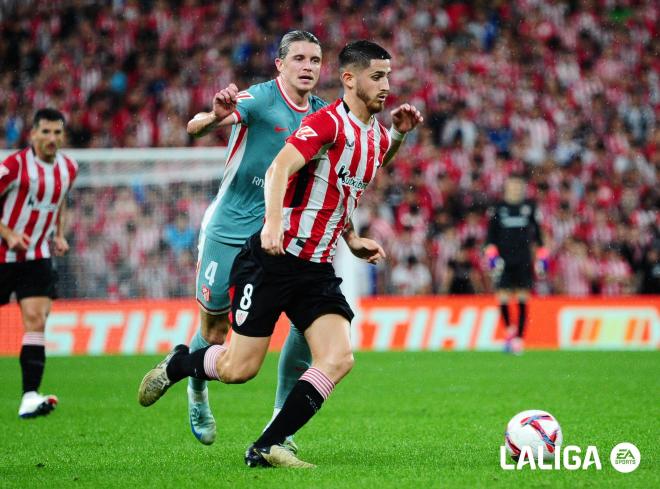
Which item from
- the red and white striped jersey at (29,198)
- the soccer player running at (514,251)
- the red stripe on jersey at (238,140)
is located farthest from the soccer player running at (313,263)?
the soccer player running at (514,251)

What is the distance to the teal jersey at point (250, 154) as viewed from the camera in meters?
6.49

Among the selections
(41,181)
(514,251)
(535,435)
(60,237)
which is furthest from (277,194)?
(514,251)

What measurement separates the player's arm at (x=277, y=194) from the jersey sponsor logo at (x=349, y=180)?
347mm

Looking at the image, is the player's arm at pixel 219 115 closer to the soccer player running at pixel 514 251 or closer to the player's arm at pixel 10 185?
the player's arm at pixel 10 185

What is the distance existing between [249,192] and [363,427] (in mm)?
1848

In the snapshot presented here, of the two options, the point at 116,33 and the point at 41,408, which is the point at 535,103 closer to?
the point at 116,33

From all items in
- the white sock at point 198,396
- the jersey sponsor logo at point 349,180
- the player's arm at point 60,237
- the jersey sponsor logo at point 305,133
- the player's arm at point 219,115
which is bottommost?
the white sock at point 198,396

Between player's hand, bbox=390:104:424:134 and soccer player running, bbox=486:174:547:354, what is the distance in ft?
27.2

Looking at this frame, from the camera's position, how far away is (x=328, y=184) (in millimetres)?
5598

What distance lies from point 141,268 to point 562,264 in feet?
22.7

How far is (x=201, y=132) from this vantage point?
6.01 meters

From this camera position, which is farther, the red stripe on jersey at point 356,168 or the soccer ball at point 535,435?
the red stripe on jersey at point 356,168

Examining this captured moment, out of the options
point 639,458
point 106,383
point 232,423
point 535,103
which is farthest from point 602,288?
point 639,458

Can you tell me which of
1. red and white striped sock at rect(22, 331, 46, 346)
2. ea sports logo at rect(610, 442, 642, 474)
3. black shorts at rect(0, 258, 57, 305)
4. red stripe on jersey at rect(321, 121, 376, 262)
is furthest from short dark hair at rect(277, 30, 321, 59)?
red and white striped sock at rect(22, 331, 46, 346)
